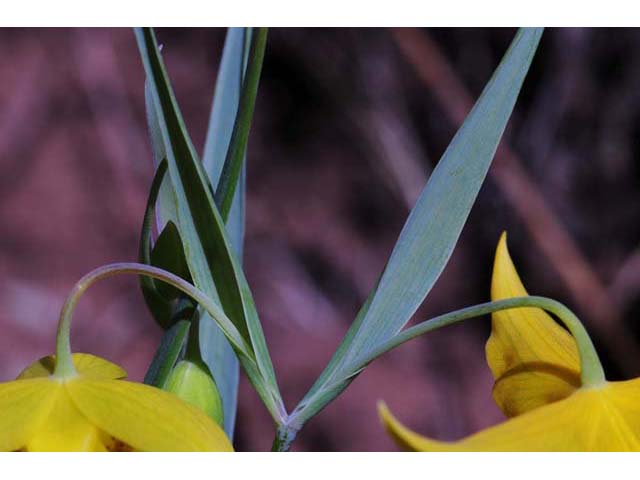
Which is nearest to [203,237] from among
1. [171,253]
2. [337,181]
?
[171,253]

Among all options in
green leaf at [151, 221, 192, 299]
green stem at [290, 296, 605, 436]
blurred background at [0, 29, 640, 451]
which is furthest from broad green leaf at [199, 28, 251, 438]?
blurred background at [0, 29, 640, 451]

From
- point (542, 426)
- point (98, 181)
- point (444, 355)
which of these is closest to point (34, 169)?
point (98, 181)

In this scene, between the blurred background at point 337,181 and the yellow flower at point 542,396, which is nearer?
the yellow flower at point 542,396

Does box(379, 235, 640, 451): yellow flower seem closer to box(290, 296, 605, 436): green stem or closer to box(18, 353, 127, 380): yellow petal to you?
box(290, 296, 605, 436): green stem

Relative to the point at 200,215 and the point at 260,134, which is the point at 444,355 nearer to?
the point at 260,134

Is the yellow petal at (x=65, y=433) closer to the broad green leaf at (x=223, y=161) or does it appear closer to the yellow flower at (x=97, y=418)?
the yellow flower at (x=97, y=418)

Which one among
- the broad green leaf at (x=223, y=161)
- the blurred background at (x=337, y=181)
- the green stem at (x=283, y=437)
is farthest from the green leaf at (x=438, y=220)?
the blurred background at (x=337, y=181)

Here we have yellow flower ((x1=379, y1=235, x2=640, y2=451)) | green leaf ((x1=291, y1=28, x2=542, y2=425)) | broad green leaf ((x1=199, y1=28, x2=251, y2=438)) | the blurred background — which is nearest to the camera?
yellow flower ((x1=379, y1=235, x2=640, y2=451))
